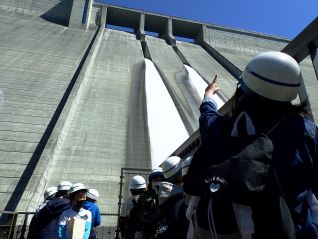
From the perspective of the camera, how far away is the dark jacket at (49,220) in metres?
2.98

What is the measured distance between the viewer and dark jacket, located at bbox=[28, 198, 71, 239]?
2980 millimetres

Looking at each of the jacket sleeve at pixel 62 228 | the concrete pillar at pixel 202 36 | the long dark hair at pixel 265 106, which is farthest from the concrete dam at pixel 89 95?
the jacket sleeve at pixel 62 228

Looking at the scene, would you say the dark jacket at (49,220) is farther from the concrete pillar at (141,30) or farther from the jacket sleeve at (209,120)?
the concrete pillar at (141,30)

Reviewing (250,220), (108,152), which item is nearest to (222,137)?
(250,220)

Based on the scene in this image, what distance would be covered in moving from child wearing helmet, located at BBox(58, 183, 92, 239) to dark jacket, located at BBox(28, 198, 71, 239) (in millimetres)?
44

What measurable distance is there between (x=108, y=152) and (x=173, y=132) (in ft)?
7.71

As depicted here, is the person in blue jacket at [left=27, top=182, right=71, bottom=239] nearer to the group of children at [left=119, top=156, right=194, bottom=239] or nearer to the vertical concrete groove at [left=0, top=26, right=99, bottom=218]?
the group of children at [left=119, top=156, right=194, bottom=239]

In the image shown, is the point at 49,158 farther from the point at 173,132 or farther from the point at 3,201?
the point at 173,132

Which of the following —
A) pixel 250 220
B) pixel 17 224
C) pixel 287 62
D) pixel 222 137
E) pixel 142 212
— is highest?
pixel 287 62

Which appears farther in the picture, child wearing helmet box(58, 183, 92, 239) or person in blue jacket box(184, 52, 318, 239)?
child wearing helmet box(58, 183, 92, 239)

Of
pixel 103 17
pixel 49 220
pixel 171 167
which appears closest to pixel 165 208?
pixel 171 167

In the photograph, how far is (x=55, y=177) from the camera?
728 centimetres

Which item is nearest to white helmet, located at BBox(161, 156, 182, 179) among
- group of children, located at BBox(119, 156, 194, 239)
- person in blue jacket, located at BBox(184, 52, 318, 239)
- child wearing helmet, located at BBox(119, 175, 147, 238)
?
group of children, located at BBox(119, 156, 194, 239)

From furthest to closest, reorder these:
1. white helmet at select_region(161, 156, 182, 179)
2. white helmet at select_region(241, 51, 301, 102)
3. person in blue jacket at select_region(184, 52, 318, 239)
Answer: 1. white helmet at select_region(161, 156, 182, 179)
2. white helmet at select_region(241, 51, 301, 102)
3. person in blue jacket at select_region(184, 52, 318, 239)
